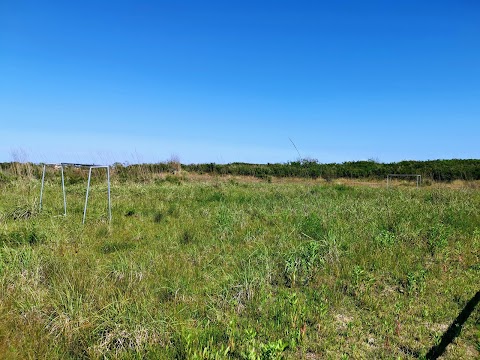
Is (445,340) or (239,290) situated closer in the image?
(445,340)

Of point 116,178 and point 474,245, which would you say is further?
point 116,178

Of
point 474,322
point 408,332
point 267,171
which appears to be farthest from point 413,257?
point 267,171

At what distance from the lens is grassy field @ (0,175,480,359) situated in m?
2.67

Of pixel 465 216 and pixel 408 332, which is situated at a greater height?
pixel 465 216

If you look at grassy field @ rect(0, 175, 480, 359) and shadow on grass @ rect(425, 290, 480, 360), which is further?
grassy field @ rect(0, 175, 480, 359)

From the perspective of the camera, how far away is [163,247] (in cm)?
516

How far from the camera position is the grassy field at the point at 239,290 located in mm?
2670

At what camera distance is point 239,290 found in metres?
3.51

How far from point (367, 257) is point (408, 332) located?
1.57 meters

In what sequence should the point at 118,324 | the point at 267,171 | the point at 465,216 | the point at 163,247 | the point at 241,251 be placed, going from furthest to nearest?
the point at 267,171, the point at 465,216, the point at 163,247, the point at 241,251, the point at 118,324

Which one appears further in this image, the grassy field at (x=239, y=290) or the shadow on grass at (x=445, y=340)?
the grassy field at (x=239, y=290)

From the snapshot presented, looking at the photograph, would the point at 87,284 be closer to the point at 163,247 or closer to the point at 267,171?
the point at 163,247

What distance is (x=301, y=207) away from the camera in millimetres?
8234

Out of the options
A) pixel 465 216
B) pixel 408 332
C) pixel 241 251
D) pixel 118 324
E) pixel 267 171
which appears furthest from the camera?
pixel 267 171
